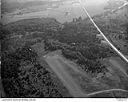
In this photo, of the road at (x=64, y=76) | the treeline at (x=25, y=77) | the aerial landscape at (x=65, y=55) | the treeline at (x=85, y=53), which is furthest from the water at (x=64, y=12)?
the road at (x=64, y=76)

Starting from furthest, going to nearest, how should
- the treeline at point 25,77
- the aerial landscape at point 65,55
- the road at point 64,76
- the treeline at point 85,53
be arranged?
the treeline at point 85,53, the aerial landscape at point 65,55, the treeline at point 25,77, the road at point 64,76

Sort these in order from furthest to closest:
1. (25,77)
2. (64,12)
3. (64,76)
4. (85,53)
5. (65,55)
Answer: (64,12) → (85,53) → (65,55) → (25,77) → (64,76)

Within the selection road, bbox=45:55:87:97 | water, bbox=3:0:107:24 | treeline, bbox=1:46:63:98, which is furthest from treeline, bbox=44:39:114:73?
water, bbox=3:0:107:24

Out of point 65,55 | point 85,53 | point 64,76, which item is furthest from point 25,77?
point 85,53

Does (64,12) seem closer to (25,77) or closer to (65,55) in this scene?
(65,55)

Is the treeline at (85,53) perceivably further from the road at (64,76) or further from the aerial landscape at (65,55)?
the road at (64,76)

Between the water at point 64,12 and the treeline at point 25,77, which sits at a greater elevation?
the treeline at point 25,77

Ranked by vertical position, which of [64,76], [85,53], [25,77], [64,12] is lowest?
[64,12]

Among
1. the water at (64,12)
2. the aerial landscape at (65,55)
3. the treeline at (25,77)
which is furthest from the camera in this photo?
the water at (64,12)

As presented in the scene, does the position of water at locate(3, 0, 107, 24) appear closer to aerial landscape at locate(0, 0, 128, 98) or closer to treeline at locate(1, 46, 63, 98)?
aerial landscape at locate(0, 0, 128, 98)
